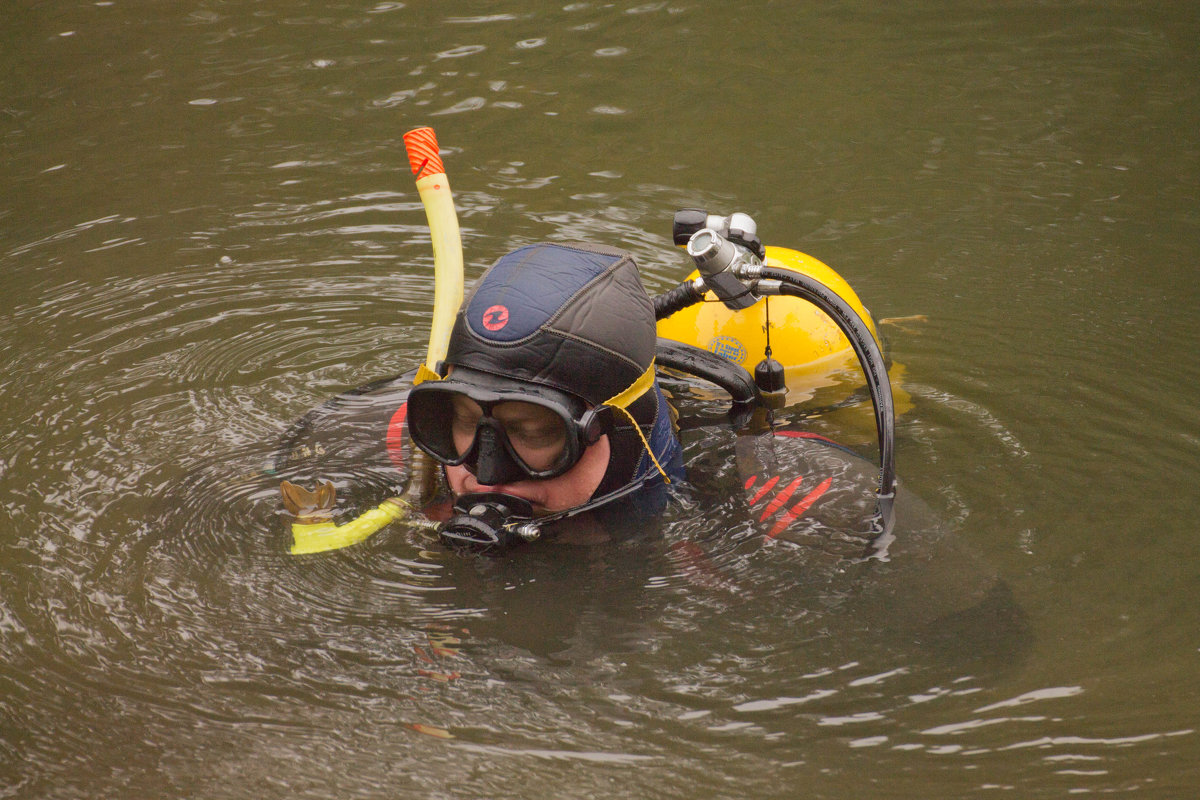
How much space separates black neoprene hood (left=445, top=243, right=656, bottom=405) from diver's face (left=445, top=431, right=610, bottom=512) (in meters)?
0.19

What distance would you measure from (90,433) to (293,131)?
313 cm

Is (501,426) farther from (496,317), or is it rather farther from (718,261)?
(718,261)

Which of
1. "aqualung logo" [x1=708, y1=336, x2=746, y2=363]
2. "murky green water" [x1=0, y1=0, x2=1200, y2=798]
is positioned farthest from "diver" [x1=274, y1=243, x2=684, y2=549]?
"aqualung logo" [x1=708, y1=336, x2=746, y2=363]

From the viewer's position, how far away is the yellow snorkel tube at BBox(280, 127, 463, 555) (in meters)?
2.88

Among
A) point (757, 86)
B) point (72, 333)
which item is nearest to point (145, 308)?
point (72, 333)

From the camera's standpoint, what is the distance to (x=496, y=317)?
103 inches

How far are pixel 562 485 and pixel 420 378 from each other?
17.3 inches

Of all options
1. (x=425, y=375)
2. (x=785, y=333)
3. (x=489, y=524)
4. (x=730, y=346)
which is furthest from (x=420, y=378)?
(x=785, y=333)

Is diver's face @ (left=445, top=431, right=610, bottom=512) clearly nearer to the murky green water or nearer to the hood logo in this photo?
the murky green water

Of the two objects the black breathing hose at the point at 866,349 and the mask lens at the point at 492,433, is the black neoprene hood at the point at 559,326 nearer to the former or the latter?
the mask lens at the point at 492,433

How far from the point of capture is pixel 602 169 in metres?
5.80

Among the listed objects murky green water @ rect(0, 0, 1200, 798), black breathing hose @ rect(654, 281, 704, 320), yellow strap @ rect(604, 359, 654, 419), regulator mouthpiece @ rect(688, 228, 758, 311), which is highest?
regulator mouthpiece @ rect(688, 228, 758, 311)

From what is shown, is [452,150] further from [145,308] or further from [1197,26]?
[1197,26]

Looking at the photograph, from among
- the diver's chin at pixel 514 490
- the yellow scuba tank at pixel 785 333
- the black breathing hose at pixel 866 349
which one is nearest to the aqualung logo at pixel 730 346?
the yellow scuba tank at pixel 785 333
